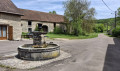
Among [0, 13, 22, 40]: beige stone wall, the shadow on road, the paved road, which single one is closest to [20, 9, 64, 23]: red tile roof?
[0, 13, 22, 40]: beige stone wall

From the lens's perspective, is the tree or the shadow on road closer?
the shadow on road

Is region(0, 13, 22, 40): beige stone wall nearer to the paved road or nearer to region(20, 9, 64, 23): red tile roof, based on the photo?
region(20, 9, 64, 23): red tile roof

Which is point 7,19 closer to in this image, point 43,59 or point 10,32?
point 10,32

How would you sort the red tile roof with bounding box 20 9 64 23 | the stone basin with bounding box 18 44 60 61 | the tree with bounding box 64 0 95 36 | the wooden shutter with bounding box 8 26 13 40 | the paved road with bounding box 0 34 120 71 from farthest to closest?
the red tile roof with bounding box 20 9 64 23, the tree with bounding box 64 0 95 36, the wooden shutter with bounding box 8 26 13 40, the stone basin with bounding box 18 44 60 61, the paved road with bounding box 0 34 120 71

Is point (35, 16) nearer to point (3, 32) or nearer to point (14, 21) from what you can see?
point (14, 21)

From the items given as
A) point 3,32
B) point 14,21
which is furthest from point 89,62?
point 14,21

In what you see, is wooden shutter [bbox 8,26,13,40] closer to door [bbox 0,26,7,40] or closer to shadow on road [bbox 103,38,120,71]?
door [bbox 0,26,7,40]

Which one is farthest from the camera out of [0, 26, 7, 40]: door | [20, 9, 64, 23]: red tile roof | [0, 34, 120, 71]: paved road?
[20, 9, 64, 23]: red tile roof

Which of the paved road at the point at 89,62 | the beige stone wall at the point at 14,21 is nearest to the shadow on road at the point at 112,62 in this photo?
the paved road at the point at 89,62

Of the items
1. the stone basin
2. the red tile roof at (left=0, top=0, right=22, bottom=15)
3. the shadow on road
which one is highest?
the red tile roof at (left=0, top=0, right=22, bottom=15)

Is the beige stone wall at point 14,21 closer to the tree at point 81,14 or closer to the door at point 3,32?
the door at point 3,32

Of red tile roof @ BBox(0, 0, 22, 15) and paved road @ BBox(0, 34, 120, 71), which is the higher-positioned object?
red tile roof @ BBox(0, 0, 22, 15)

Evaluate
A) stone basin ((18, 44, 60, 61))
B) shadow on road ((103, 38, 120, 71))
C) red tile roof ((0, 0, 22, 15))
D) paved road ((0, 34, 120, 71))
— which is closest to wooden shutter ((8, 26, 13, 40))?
red tile roof ((0, 0, 22, 15))

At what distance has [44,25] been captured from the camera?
111 ft
